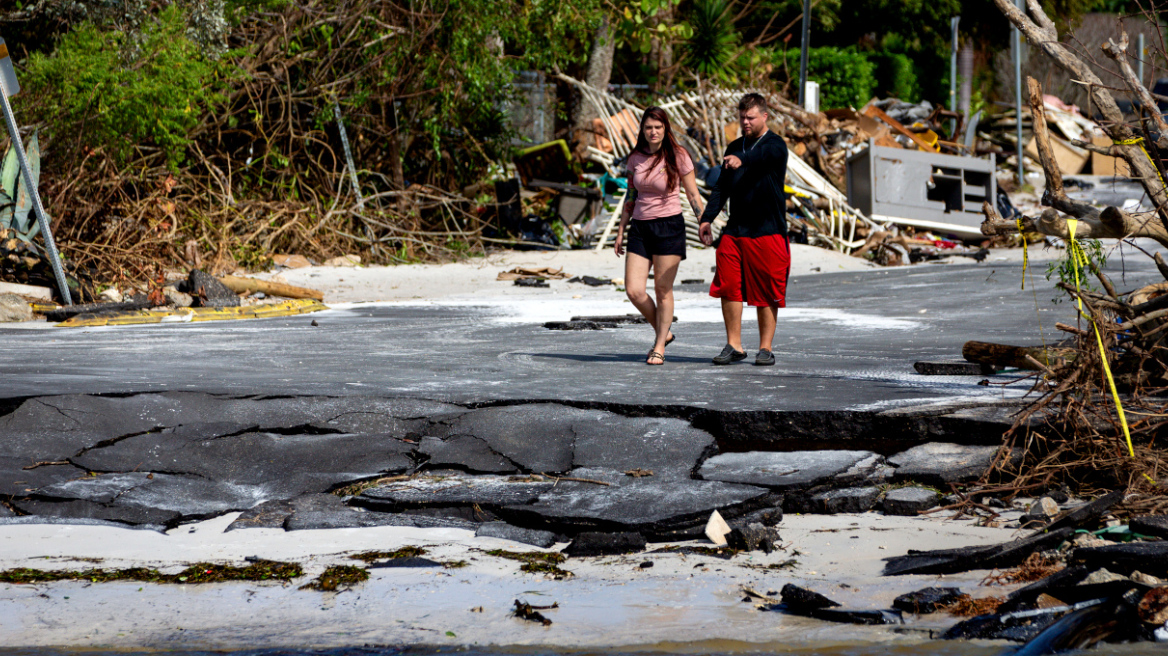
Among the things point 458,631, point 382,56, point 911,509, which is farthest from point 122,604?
point 382,56

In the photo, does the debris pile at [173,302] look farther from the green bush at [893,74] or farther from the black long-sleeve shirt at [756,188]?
the green bush at [893,74]

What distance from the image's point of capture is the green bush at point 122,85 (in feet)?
38.1

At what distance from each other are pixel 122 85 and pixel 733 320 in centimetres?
811

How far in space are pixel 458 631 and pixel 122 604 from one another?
1.01 meters

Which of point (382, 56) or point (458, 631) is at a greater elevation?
point (382, 56)

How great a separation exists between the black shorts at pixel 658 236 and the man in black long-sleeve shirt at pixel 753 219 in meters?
0.19

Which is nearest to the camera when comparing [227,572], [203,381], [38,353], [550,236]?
[227,572]

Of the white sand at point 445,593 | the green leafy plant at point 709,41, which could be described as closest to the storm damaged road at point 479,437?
the white sand at point 445,593

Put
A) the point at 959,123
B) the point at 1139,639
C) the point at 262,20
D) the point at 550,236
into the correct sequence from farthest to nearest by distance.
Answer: the point at 959,123
the point at 550,236
the point at 262,20
the point at 1139,639

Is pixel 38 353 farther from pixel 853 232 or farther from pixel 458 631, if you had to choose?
pixel 853 232

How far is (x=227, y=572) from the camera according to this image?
3521 millimetres

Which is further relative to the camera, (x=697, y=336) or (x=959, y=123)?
(x=959, y=123)

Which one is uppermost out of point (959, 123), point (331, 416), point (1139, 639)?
point (959, 123)

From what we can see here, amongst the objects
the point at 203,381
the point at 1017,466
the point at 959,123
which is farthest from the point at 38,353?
the point at 959,123
